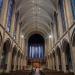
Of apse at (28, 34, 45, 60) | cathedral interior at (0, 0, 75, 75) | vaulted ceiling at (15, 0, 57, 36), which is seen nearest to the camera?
cathedral interior at (0, 0, 75, 75)

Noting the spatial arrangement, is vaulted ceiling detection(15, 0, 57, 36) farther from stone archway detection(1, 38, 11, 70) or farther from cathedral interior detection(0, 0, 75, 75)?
stone archway detection(1, 38, 11, 70)

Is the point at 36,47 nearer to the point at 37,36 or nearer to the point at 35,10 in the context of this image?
the point at 37,36

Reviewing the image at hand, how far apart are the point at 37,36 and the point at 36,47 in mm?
3529

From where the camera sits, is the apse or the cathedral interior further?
the apse

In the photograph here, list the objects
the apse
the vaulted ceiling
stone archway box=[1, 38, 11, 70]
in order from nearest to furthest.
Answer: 1. stone archway box=[1, 38, 11, 70]
2. the vaulted ceiling
3. the apse

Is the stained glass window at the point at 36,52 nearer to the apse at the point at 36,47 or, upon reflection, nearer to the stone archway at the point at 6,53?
the apse at the point at 36,47

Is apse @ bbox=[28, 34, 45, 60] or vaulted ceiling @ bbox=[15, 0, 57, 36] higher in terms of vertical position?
vaulted ceiling @ bbox=[15, 0, 57, 36]

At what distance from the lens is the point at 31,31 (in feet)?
106

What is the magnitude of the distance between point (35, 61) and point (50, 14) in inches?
604

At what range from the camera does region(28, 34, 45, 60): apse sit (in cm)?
3388

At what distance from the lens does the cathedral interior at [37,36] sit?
12164 mm

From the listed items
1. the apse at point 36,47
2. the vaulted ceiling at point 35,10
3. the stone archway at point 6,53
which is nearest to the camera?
the stone archway at point 6,53

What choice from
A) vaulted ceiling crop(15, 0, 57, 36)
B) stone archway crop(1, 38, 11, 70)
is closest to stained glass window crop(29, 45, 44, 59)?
vaulted ceiling crop(15, 0, 57, 36)

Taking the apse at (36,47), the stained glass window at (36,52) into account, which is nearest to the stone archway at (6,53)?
the apse at (36,47)
